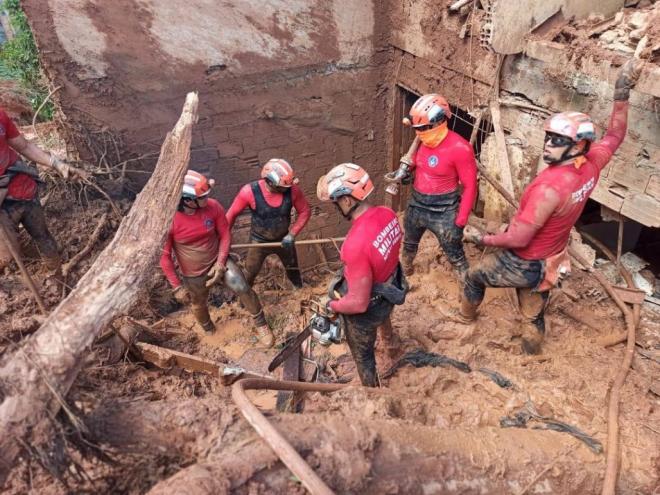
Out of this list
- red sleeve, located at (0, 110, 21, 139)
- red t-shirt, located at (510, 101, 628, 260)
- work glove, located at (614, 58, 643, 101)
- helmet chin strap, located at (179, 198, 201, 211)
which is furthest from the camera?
red sleeve, located at (0, 110, 21, 139)

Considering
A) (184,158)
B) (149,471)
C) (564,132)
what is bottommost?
(149,471)

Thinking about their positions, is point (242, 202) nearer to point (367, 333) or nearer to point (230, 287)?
point (230, 287)

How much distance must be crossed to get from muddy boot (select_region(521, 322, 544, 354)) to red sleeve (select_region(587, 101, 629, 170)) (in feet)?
4.99

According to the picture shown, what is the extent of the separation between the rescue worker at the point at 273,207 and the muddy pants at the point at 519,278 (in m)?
2.16

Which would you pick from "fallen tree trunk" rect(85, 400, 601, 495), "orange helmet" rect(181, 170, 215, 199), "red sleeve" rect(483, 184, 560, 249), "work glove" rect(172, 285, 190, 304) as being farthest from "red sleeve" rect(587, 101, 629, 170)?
"work glove" rect(172, 285, 190, 304)

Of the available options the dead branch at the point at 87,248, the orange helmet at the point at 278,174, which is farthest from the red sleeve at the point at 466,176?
the dead branch at the point at 87,248

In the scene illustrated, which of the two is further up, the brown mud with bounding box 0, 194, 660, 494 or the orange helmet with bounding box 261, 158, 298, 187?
the orange helmet with bounding box 261, 158, 298, 187

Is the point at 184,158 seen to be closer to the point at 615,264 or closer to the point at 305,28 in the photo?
the point at 305,28

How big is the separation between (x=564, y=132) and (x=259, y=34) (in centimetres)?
475

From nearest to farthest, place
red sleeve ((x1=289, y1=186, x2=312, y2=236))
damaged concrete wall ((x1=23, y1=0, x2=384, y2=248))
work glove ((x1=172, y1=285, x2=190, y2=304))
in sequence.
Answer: work glove ((x1=172, y1=285, x2=190, y2=304)), red sleeve ((x1=289, y1=186, x2=312, y2=236)), damaged concrete wall ((x1=23, y1=0, x2=384, y2=248))

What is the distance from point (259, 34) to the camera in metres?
6.58

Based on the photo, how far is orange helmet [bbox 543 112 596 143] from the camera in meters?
3.32

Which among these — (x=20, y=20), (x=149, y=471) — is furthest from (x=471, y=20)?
(x=20, y=20)

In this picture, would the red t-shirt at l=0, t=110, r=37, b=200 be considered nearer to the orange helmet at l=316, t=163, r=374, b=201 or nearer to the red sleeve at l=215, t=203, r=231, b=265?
Result: the red sleeve at l=215, t=203, r=231, b=265
